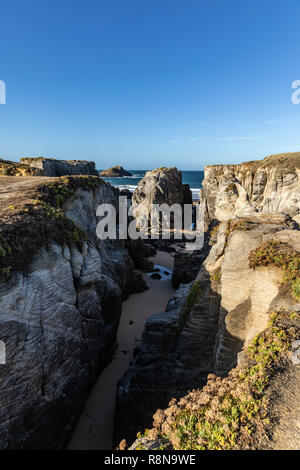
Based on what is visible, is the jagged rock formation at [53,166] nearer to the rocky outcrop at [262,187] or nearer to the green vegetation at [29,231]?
the green vegetation at [29,231]

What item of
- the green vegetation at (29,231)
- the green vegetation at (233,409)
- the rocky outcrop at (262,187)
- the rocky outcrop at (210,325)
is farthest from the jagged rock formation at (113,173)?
the green vegetation at (233,409)

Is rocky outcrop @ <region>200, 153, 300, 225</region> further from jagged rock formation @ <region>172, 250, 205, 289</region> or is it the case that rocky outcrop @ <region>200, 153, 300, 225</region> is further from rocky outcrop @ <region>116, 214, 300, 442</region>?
rocky outcrop @ <region>116, 214, 300, 442</region>

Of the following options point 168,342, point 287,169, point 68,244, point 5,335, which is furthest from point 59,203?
point 287,169

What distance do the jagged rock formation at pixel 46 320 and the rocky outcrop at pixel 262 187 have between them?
1757cm

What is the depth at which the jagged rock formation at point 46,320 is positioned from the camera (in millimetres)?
7430

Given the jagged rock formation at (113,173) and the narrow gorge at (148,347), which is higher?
the jagged rock formation at (113,173)

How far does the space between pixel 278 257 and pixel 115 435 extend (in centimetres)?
1003

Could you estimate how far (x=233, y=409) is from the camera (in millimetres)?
4145

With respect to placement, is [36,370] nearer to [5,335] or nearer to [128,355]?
[5,335]

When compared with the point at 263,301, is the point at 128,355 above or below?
below

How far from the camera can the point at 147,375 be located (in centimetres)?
980
